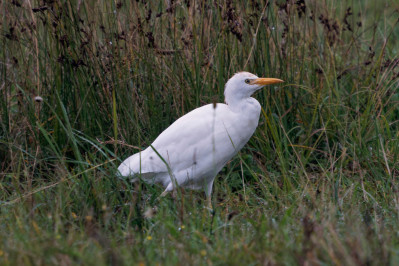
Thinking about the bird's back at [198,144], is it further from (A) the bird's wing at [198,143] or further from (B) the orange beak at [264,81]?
(B) the orange beak at [264,81]

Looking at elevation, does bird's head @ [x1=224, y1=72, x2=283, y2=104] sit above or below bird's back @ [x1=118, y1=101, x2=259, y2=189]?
above

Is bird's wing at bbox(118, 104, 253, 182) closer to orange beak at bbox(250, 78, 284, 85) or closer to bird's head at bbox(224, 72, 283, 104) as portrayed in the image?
bird's head at bbox(224, 72, 283, 104)

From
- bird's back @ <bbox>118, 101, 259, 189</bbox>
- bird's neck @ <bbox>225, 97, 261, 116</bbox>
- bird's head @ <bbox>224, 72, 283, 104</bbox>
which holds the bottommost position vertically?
bird's back @ <bbox>118, 101, 259, 189</bbox>

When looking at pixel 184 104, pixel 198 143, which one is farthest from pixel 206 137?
pixel 184 104

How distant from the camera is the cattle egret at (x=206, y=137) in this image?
12.3 ft

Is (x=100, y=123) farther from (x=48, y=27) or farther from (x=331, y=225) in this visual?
(x=331, y=225)

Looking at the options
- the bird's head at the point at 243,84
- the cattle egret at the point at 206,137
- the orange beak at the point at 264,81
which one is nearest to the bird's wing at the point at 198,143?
the cattle egret at the point at 206,137

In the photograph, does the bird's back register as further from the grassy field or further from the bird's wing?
the grassy field

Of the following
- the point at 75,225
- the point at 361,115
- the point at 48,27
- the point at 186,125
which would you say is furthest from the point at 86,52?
the point at 361,115

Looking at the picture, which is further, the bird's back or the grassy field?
the bird's back

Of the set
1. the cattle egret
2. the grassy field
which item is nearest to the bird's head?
the cattle egret

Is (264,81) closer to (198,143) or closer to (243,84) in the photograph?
(243,84)

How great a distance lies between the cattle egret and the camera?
12.3 ft

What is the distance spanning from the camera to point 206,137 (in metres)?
3.78
